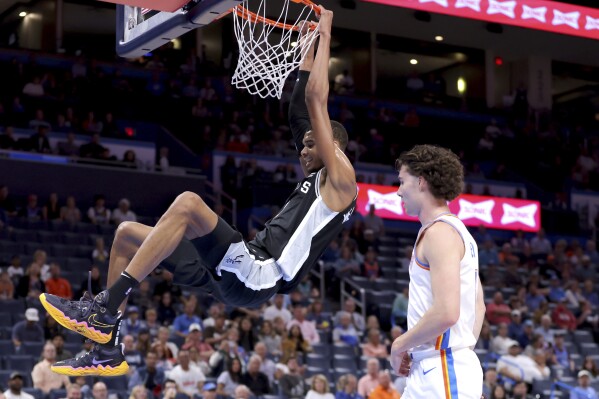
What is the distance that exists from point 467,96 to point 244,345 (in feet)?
61.9

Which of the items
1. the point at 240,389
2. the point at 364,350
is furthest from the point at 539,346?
the point at 240,389

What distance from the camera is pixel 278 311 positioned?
16531 mm

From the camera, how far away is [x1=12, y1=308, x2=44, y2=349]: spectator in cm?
1416

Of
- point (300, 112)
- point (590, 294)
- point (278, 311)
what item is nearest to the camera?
point (300, 112)

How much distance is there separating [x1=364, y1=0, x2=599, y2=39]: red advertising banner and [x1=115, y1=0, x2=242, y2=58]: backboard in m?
11.5

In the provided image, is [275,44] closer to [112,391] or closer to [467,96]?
[112,391]

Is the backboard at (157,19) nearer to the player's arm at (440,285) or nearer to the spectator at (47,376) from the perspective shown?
the player's arm at (440,285)

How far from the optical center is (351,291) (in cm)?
1936

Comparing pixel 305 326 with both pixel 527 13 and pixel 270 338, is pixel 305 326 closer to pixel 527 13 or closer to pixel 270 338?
pixel 270 338

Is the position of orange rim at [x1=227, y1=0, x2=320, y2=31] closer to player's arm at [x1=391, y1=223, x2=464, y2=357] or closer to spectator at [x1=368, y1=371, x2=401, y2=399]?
player's arm at [x1=391, y1=223, x2=464, y2=357]

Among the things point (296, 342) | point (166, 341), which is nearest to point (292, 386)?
point (296, 342)

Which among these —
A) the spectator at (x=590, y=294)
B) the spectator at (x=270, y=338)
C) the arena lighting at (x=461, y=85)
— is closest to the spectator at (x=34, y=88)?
the spectator at (x=270, y=338)

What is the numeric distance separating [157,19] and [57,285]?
9.29 m

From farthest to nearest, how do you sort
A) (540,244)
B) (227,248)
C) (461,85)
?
(461,85)
(540,244)
(227,248)
